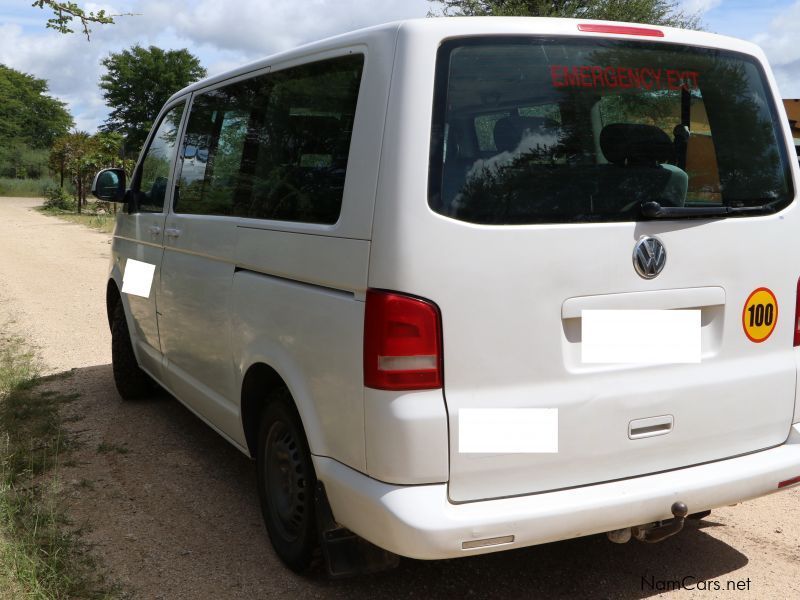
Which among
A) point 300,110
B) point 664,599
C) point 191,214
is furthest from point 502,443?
point 191,214

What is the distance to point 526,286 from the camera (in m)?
2.69

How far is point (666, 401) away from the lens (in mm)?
2885

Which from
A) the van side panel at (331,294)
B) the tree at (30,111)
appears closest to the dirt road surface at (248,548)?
the van side panel at (331,294)

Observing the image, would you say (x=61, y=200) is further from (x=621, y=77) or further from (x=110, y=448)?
(x=621, y=77)

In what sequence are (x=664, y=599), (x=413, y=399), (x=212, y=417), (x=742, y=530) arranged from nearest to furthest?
(x=413, y=399)
(x=664, y=599)
(x=742, y=530)
(x=212, y=417)

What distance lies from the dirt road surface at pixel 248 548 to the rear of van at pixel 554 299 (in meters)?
0.64

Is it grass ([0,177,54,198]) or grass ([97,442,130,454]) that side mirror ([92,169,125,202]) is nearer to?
grass ([97,442,130,454])

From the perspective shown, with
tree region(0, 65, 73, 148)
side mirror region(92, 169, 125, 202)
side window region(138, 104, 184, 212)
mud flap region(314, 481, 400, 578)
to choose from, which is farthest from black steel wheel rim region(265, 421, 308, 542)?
tree region(0, 65, 73, 148)

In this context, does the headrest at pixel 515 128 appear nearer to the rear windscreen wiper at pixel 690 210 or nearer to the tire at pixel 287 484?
the rear windscreen wiper at pixel 690 210

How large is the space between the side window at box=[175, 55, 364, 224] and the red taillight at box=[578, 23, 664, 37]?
0.76m

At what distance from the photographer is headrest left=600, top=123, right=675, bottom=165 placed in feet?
9.56

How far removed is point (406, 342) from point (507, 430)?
16.5 inches

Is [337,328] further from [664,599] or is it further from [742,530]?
[742,530]

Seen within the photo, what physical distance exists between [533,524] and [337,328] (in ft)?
2.87
